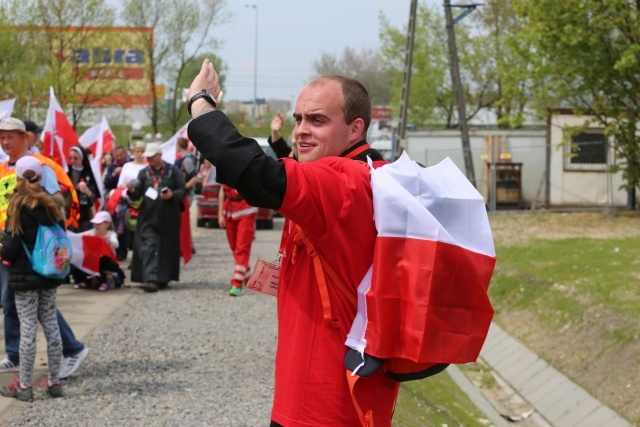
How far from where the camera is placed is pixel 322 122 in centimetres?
400

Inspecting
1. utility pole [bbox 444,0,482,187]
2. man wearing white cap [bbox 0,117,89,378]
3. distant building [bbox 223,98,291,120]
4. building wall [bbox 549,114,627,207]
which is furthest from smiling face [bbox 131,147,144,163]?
distant building [bbox 223,98,291,120]

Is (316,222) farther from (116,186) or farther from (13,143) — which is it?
(116,186)

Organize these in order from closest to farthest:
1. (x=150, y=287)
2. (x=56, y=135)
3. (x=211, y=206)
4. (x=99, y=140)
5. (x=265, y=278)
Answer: (x=265, y=278)
(x=150, y=287)
(x=56, y=135)
(x=99, y=140)
(x=211, y=206)

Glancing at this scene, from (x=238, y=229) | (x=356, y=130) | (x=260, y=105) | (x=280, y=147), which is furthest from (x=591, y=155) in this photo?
(x=260, y=105)

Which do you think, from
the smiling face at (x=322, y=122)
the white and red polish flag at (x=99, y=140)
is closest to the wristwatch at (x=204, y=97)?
the smiling face at (x=322, y=122)

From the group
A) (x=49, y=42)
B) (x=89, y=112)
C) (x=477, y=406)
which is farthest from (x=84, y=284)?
(x=89, y=112)

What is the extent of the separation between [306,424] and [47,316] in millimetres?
4542

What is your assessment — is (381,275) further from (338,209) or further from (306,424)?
(306,424)

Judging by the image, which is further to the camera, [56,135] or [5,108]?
[56,135]

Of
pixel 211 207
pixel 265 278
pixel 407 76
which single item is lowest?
pixel 211 207

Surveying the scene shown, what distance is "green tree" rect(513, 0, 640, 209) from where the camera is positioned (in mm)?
23312

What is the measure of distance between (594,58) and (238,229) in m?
12.4

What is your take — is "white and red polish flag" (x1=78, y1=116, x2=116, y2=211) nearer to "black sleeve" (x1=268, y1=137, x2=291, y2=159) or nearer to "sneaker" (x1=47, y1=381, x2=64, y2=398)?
"sneaker" (x1=47, y1=381, x2=64, y2=398)

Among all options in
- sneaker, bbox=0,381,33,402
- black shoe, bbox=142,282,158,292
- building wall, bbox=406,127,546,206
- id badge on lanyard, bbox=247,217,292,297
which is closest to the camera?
id badge on lanyard, bbox=247,217,292,297
